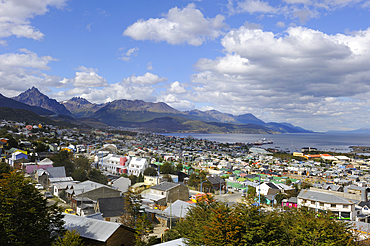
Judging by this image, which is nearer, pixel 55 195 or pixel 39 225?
pixel 39 225

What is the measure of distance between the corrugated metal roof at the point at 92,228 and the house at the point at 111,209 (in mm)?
6516

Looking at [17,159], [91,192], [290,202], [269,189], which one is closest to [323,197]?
[290,202]

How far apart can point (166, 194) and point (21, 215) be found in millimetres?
20814

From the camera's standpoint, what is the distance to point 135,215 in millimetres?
16266

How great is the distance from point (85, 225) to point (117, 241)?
1938mm

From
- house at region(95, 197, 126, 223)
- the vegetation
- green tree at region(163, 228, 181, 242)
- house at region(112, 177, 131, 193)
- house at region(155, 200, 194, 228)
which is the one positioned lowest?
house at region(112, 177, 131, 193)

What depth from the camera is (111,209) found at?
21031 mm

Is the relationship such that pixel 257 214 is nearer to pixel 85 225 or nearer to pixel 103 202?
pixel 85 225

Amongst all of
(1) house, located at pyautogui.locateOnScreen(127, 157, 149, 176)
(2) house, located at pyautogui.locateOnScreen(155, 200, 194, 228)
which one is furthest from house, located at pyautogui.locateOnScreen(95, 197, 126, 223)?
(1) house, located at pyautogui.locateOnScreen(127, 157, 149, 176)

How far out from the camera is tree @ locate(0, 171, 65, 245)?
8.89 m

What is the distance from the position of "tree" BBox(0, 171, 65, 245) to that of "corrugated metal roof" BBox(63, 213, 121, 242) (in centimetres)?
264

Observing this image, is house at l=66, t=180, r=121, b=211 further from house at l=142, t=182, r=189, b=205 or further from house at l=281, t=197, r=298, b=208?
house at l=281, t=197, r=298, b=208

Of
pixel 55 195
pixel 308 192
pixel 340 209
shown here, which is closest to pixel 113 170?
pixel 55 195

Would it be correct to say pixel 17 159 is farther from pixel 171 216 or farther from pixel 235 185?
pixel 235 185
